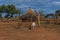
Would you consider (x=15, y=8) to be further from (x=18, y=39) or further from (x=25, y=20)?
(x=18, y=39)

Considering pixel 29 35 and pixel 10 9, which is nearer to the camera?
pixel 29 35

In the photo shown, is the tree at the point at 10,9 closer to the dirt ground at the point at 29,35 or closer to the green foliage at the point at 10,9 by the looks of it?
the green foliage at the point at 10,9

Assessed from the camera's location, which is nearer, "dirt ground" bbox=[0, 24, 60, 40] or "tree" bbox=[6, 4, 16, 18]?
"dirt ground" bbox=[0, 24, 60, 40]

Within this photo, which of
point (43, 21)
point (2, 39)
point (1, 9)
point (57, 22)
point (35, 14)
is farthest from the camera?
point (1, 9)

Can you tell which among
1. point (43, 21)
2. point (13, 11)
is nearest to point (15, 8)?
point (13, 11)

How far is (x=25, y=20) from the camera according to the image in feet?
104

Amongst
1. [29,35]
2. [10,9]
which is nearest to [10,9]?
[10,9]

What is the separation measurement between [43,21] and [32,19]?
505 cm

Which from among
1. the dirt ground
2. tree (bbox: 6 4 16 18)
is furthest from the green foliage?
the dirt ground

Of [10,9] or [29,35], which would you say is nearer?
[29,35]

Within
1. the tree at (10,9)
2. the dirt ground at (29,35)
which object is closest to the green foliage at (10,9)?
the tree at (10,9)

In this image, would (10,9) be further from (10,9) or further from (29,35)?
(29,35)

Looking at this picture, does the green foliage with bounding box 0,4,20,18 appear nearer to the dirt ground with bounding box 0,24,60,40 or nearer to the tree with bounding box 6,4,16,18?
the tree with bounding box 6,4,16,18

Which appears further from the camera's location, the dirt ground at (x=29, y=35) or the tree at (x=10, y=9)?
the tree at (x=10, y=9)
